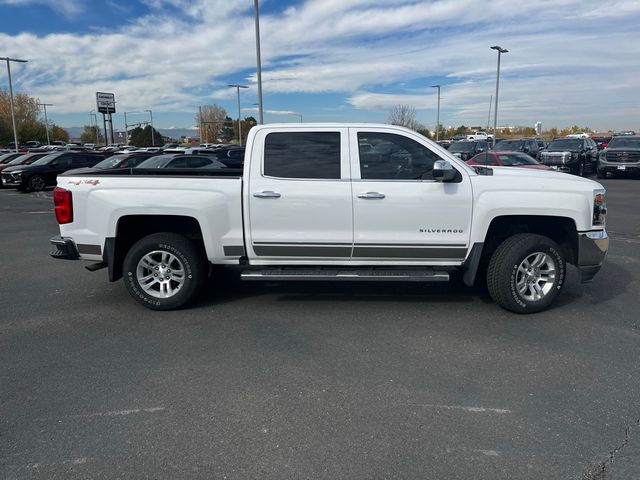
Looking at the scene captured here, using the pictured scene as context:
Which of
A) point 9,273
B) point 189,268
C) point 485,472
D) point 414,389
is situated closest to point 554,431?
point 485,472

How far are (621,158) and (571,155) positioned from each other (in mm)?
2026

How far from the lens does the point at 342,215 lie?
5.12m

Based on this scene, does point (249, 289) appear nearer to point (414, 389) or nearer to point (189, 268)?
point (189, 268)

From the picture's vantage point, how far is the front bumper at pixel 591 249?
5168 mm

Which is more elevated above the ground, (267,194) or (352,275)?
(267,194)

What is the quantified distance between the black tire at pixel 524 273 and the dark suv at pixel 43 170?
20.3 m

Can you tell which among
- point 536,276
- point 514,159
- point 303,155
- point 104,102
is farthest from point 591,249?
point 104,102

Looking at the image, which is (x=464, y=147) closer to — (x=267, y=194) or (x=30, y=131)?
(x=267, y=194)

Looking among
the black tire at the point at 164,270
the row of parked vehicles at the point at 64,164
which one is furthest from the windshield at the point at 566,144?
the black tire at the point at 164,270

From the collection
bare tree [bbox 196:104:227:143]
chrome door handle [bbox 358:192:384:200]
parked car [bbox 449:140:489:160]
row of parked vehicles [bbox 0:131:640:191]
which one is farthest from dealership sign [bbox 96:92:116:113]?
chrome door handle [bbox 358:192:384:200]

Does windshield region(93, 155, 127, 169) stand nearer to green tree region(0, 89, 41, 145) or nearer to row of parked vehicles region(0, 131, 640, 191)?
row of parked vehicles region(0, 131, 640, 191)

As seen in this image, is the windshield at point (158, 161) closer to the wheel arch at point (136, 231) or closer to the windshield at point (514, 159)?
the windshield at point (514, 159)

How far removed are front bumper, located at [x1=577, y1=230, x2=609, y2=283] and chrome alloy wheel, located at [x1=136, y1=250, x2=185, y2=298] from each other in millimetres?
4149

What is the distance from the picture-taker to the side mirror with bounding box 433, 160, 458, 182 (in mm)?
4875
